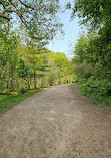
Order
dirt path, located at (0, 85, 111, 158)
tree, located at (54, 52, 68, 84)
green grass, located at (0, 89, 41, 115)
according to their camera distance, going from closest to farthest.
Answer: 1. dirt path, located at (0, 85, 111, 158)
2. green grass, located at (0, 89, 41, 115)
3. tree, located at (54, 52, 68, 84)

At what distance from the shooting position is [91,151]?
2529mm

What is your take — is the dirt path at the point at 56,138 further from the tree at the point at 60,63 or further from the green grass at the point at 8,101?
the tree at the point at 60,63

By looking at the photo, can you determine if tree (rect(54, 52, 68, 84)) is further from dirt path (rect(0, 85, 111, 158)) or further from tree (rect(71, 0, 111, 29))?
dirt path (rect(0, 85, 111, 158))

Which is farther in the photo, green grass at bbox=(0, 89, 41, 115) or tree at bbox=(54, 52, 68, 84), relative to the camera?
tree at bbox=(54, 52, 68, 84)

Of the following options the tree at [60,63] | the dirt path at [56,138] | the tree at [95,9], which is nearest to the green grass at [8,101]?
the dirt path at [56,138]

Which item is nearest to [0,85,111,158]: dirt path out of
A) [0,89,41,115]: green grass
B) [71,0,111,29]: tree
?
[0,89,41,115]: green grass

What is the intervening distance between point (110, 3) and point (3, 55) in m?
12.1

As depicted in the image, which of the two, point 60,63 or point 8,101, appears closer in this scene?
point 8,101

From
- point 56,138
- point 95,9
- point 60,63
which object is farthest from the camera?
point 60,63

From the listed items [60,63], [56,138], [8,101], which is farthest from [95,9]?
[60,63]

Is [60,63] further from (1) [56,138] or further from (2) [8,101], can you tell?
(1) [56,138]

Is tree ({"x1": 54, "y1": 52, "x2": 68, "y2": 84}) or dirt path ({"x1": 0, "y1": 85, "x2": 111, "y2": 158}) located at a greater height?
tree ({"x1": 54, "y1": 52, "x2": 68, "y2": 84})

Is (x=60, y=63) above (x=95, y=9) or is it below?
above

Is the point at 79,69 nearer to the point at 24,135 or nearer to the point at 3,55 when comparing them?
the point at 3,55
